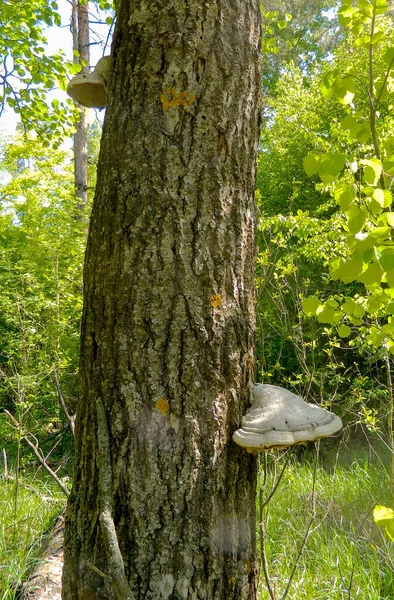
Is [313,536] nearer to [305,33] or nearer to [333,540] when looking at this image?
[333,540]

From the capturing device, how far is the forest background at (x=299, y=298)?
6.68 ft

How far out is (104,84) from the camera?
5.93 feet

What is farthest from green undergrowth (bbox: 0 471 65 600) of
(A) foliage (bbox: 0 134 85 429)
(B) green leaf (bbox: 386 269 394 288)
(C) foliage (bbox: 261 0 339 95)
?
(C) foliage (bbox: 261 0 339 95)

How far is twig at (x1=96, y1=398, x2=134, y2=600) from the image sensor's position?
1220 millimetres

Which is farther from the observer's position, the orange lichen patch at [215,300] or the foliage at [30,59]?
the foliage at [30,59]

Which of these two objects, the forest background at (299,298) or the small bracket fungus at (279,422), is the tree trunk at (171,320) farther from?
the forest background at (299,298)

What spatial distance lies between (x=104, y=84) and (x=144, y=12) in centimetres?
30

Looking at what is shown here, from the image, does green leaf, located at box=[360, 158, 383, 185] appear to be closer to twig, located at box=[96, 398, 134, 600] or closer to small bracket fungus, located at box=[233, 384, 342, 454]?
small bracket fungus, located at box=[233, 384, 342, 454]

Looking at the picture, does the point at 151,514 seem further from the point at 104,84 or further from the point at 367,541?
the point at 367,541

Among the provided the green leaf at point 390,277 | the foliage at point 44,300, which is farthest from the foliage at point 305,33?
the green leaf at point 390,277

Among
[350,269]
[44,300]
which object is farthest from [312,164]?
[44,300]

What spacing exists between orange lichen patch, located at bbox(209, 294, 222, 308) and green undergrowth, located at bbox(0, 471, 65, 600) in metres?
2.55

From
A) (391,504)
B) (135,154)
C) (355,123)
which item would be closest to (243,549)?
(135,154)

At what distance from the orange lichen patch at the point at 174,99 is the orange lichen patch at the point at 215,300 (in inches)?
23.2
